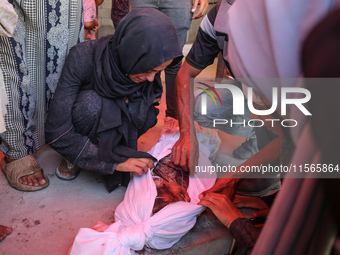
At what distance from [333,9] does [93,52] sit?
1.18 metres

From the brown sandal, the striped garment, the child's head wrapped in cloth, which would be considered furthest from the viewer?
the brown sandal

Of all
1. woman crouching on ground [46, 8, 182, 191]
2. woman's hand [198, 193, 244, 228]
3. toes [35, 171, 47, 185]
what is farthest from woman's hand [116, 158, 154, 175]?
toes [35, 171, 47, 185]

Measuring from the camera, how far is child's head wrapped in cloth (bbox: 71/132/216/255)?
3.44ft

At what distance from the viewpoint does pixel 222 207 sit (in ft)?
3.91

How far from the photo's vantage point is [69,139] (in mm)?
1410

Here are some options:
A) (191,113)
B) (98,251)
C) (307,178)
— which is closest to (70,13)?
(191,113)

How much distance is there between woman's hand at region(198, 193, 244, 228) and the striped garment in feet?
3.16

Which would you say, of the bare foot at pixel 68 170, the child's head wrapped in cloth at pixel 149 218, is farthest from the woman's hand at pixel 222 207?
the bare foot at pixel 68 170

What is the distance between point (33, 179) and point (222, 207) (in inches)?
38.7

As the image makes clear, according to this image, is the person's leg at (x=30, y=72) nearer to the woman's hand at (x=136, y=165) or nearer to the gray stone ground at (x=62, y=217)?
the gray stone ground at (x=62, y=217)

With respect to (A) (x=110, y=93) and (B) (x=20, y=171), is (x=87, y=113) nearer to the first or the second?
(A) (x=110, y=93)

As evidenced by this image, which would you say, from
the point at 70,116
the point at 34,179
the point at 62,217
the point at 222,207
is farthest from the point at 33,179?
the point at 222,207

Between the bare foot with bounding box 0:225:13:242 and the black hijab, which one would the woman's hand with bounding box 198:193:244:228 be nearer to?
the black hijab

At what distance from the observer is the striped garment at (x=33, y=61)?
1.35 metres
